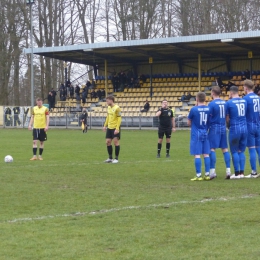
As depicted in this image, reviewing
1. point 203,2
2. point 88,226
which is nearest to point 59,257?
point 88,226

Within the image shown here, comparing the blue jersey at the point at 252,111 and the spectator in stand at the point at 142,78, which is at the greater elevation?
the spectator in stand at the point at 142,78

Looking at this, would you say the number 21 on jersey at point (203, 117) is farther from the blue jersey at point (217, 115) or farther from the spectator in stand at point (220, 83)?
the spectator in stand at point (220, 83)

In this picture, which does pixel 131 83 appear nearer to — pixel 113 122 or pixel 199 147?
pixel 113 122

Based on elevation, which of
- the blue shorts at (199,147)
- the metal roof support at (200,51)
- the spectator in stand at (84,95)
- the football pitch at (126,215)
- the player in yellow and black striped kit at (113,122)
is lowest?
the football pitch at (126,215)

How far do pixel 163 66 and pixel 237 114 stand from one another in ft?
126

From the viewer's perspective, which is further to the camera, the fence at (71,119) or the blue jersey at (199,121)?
the fence at (71,119)

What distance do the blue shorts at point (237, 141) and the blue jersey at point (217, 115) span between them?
0.98ft

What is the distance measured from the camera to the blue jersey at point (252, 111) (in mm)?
12750

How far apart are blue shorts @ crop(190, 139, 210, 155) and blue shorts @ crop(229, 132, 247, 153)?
0.53 m

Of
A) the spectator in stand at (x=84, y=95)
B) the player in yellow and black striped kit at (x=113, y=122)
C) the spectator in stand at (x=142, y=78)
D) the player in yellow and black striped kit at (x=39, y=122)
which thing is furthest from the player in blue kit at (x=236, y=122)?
the spectator in stand at (x=142, y=78)

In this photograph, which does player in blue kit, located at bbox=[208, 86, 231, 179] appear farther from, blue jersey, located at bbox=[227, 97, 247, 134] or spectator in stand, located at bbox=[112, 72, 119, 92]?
spectator in stand, located at bbox=[112, 72, 119, 92]

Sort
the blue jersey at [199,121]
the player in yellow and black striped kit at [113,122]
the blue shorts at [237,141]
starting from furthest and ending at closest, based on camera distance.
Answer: the player in yellow and black striped kit at [113,122], the blue shorts at [237,141], the blue jersey at [199,121]

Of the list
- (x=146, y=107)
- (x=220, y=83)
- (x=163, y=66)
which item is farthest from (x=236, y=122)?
(x=163, y=66)

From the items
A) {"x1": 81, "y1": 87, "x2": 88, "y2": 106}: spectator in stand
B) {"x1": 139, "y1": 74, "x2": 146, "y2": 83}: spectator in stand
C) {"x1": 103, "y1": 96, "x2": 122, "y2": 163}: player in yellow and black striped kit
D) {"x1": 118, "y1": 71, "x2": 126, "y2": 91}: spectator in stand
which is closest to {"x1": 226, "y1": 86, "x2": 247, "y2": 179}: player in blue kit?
{"x1": 103, "y1": 96, "x2": 122, "y2": 163}: player in yellow and black striped kit
